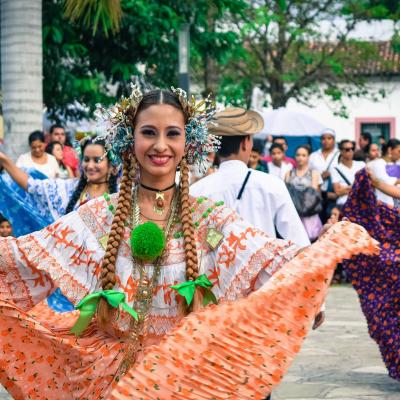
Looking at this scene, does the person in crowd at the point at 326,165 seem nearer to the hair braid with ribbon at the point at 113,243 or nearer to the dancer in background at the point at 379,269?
the dancer in background at the point at 379,269

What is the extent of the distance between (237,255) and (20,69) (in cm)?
802

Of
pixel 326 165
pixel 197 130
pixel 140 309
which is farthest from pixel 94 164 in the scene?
pixel 326 165

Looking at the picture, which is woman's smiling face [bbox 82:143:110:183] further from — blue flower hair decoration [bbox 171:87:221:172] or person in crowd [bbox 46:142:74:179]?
person in crowd [bbox 46:142:74:179]

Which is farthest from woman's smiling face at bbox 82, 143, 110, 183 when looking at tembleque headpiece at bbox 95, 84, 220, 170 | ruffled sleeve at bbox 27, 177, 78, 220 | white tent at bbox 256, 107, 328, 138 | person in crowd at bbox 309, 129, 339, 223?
white tent at bbox 256, 107, 328, 138

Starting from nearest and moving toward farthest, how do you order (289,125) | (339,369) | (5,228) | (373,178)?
1. (373,178)
2. (339,369)
3. (5,228)
4. (289,125)

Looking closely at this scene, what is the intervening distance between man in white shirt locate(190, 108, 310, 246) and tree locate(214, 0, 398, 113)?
64.8 feet

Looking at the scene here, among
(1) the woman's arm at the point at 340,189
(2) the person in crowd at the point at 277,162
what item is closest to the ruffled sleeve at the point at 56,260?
(1) the woman's arm at the point at 340,189

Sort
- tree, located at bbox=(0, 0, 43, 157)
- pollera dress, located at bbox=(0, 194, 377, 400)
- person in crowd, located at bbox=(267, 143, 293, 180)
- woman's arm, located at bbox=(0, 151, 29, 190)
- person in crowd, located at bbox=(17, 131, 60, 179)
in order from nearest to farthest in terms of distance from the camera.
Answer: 1. pollera dress, located at bbox=(0, 194, 377, 400)
2. woman's arm, located at bbox=(0, 151, 29, 190)
3. person in crowd, located at bbox=(17, 131, 60, 179)
4. tree, located at bbox=(0, 0, 43, 157)
5. person in crowd, located at bbox=(267, 143, 293, 180)

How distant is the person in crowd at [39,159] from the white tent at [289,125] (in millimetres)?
8594

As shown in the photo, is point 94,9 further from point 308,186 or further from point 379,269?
point 379,269

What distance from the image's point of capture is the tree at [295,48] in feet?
91.4

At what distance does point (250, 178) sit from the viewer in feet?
21.5

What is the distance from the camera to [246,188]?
257 inches

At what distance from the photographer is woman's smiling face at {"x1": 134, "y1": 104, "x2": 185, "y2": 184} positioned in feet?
15.5
